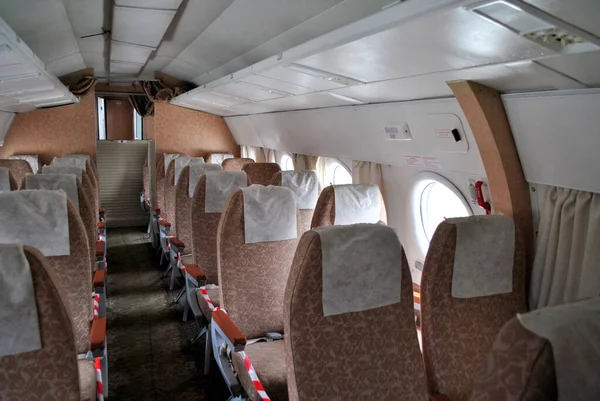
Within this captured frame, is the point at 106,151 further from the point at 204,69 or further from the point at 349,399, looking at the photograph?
the point at 349,399

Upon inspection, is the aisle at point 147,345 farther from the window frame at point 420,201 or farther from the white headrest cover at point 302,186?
the window frame at point 420,201

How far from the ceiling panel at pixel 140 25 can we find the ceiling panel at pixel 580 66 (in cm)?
348

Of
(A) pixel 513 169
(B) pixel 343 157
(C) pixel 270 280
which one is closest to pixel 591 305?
(A) pixel 513 169

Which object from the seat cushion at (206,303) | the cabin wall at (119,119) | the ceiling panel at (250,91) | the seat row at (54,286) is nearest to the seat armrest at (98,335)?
the seat row at (54,286)

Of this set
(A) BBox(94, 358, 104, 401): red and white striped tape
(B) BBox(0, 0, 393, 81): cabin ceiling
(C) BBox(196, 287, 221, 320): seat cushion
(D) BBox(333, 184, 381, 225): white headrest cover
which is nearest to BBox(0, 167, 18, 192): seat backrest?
(B) BBox(0, 0, 393, 81): cabin ceiling

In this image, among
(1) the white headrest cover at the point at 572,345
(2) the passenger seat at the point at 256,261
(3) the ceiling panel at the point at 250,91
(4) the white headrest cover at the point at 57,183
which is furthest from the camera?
(3) the ceiling panel at the point at 250,91

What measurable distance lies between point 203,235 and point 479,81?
8.33 ft

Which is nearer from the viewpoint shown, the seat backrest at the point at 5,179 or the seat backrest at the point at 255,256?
the seat backrest at the point at 255,256

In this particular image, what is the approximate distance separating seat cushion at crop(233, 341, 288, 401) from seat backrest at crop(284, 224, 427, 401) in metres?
0.55

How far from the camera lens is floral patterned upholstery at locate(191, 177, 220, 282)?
4.18 meters

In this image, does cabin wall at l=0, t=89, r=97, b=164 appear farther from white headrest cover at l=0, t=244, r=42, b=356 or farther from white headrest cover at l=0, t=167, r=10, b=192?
white headrest cover at l=0, t=244, r=42, b=356

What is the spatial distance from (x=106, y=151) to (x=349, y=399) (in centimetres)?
937

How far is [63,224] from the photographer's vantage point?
8.70ft

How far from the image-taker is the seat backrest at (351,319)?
6.22 ft
